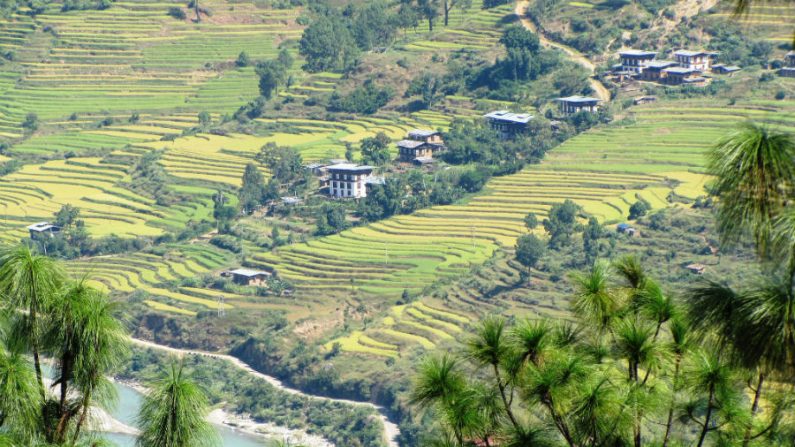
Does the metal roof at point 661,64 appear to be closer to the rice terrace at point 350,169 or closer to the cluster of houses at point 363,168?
the rice terrace at point 350,169

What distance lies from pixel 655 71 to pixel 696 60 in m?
1.89

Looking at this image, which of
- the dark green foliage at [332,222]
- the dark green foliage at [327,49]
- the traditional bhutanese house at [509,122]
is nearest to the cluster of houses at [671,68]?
the traditional bhutanese house at [509,122]

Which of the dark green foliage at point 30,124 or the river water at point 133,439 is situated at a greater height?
the dark green foliage at point 30,124

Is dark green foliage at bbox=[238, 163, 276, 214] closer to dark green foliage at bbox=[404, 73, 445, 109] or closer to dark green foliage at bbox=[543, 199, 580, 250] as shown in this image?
dark green foliage at bbox=[404, 73, 445, 109]

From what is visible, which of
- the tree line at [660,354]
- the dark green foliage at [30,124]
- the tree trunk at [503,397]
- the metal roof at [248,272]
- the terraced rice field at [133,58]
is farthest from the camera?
the terraced rice field at [133,58]

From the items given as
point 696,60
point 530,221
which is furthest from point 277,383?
point 696,60

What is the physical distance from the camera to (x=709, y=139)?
2425 inches

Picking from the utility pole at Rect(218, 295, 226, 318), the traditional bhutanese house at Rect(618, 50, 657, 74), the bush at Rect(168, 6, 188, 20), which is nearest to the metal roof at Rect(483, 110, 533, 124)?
the traditional bhutanese house at Rect(618, 50, 657, 74)

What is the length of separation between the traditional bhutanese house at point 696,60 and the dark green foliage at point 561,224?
1649 cm

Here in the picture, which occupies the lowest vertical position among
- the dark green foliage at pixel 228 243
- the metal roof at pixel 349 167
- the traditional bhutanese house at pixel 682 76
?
the dark green foliage at pixel 228 243

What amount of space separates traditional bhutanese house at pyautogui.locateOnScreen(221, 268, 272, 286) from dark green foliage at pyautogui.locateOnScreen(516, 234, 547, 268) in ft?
31.4

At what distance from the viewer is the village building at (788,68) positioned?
6644 centimetres

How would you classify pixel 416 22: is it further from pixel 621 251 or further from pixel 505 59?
pixel 621 251

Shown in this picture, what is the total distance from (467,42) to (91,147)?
1956 cm
